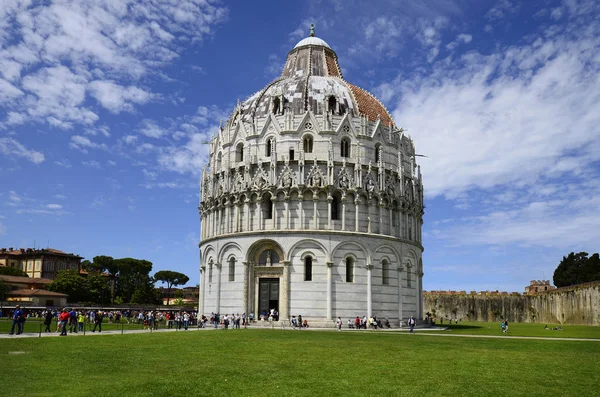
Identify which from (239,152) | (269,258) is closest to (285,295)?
(269,258)

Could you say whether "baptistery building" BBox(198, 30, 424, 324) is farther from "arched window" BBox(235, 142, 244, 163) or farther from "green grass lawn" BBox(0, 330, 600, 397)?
"green grass lawn" BBox(0, 330, 600, 397)

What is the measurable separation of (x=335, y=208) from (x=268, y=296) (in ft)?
35.0

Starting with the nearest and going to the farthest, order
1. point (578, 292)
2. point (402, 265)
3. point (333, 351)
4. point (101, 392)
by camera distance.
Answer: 1. point (101, 392)
2. point (333, 351)
3. point (402, 265)
4. point (578, 292)

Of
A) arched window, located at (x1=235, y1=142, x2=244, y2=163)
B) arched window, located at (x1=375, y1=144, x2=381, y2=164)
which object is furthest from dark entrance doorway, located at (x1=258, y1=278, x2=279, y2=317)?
arched window, located at (x1=375, y1=144, x2=381, y2=164)

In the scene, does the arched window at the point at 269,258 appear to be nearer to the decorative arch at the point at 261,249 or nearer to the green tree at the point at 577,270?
the decorative arch at the point at 261,249

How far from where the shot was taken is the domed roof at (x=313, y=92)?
59125 mm

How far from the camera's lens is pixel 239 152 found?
196ft

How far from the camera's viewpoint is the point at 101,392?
1552 centimetres

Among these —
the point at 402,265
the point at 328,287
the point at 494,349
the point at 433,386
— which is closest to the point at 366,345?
the point at 494,349

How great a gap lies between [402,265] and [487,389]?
4103 centimetres

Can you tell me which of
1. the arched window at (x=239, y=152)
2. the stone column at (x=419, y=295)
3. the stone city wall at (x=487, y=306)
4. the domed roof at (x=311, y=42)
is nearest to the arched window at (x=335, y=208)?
the arched window at (x=239, y=152)

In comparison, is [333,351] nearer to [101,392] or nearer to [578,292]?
[101,392]

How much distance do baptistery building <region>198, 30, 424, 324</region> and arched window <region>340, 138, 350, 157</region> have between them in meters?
0.12

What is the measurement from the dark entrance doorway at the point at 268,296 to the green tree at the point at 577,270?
253 ft
